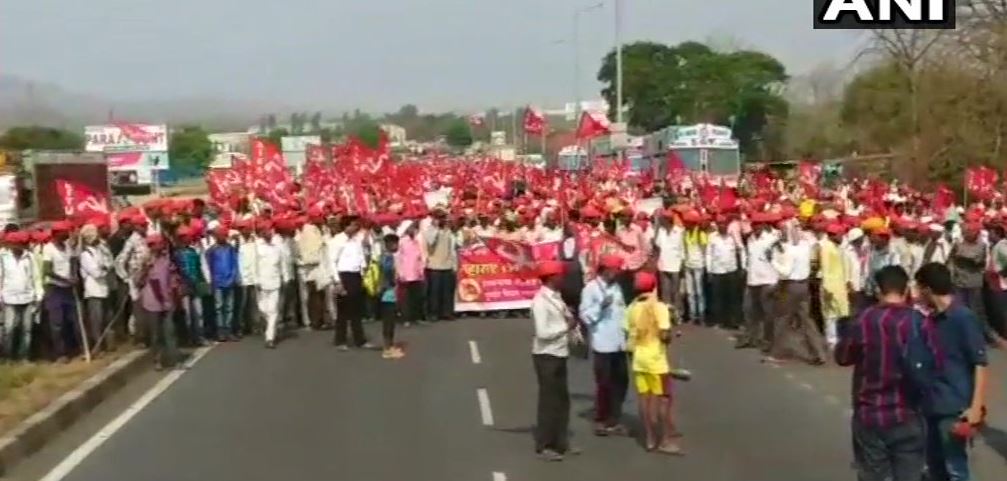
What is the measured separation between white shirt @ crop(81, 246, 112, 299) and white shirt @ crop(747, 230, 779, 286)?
822 centimetres

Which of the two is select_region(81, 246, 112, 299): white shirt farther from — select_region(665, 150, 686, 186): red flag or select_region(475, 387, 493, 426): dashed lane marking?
select_region(665, 150, 686, 186): red flag

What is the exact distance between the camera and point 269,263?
869 inches

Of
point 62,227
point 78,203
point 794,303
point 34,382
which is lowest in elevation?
point 34,382

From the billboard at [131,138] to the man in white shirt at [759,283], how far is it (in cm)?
5409

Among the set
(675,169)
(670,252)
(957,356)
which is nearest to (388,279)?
(670,252)

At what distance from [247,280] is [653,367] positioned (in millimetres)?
10811

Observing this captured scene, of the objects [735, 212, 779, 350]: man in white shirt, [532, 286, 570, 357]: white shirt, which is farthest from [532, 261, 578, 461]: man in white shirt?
[735, 212, 779, 350]: man in white shirt

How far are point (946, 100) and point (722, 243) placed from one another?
22748 millimetres

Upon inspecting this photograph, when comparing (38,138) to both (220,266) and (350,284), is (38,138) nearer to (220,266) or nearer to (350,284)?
(220,266)

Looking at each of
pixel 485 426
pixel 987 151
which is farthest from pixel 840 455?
pixel 987 151

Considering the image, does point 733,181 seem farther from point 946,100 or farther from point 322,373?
point 322,373

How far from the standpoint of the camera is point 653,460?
12.5 meters

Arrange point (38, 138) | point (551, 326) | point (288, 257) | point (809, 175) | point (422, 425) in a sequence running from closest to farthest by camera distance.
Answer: point (551, 326)
point (422, 425)
point (288, 257)
point (809, 175)
point (38, 138)

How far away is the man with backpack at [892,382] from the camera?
27.1 feet
